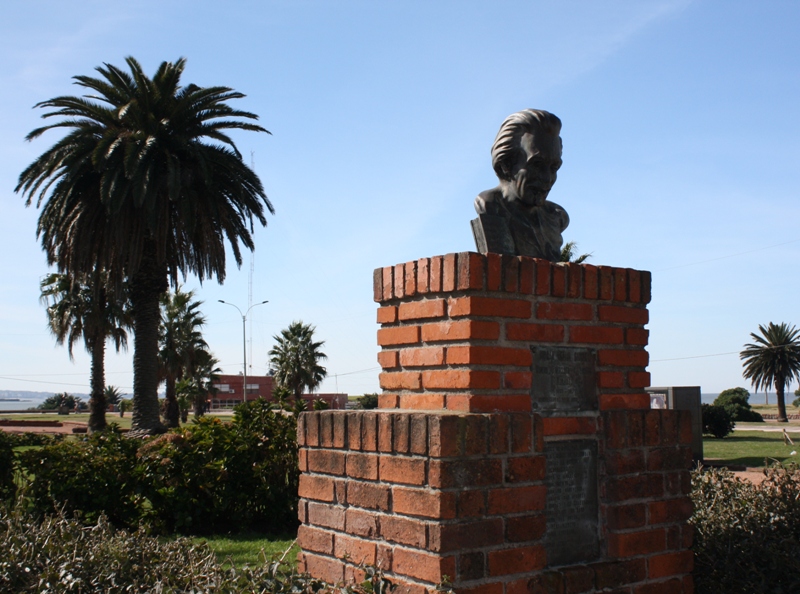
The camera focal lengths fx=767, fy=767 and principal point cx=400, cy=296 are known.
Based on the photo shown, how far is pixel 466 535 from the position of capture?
8.84ft

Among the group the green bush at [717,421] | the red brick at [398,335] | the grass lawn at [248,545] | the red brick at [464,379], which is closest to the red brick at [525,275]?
the red brick at [464,379]

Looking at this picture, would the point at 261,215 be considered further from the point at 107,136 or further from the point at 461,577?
the point at 461,577

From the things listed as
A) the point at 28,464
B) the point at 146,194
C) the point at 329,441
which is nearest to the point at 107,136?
the point at 146,194

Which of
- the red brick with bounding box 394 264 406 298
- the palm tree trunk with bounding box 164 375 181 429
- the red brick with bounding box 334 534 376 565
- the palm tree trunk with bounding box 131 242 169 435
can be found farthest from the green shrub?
the palm tree trunk with bounding box 164 375 181 429

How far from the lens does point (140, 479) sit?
8.61m

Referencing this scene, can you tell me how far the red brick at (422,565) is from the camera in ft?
8.62

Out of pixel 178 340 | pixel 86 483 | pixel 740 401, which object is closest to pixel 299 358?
pixel 178 340

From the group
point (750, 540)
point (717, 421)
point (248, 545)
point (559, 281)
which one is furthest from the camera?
point (717, 421)

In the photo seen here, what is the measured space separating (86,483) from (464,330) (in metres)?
7.12

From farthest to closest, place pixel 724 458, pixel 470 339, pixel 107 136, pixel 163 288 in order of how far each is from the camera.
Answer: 1. pixel 163 288
2. pixel 107 136
3. pixel 724 458
4. pixel 470 339

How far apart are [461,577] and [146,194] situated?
16929 mm

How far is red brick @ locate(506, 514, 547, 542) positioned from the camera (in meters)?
2.82

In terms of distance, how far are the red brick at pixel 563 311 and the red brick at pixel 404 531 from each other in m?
0.94

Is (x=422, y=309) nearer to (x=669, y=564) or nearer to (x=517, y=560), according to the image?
(x=517, y=560)
